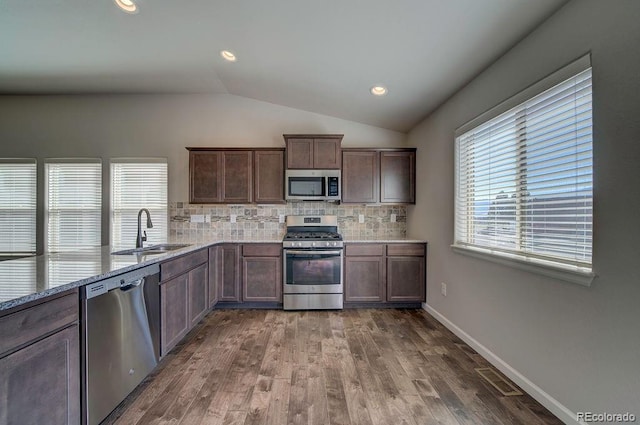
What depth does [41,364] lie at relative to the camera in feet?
3.73

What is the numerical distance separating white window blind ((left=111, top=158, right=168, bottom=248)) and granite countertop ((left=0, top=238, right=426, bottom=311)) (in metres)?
1.73

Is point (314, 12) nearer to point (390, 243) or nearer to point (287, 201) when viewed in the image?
point (287, 201)

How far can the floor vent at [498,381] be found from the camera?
182 cm

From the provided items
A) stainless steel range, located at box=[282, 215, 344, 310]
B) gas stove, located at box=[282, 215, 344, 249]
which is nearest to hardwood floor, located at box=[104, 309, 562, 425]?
stainless steel range, located at box=[282, 215, 344, 310]

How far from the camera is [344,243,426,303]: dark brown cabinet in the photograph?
3398 millimetres

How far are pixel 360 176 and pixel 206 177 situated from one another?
204cm

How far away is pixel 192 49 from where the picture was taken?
273cm

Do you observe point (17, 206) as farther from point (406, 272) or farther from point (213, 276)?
point (406, 272)

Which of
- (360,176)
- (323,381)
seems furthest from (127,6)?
(323,381)

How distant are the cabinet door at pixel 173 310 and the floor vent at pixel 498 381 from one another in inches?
94.8

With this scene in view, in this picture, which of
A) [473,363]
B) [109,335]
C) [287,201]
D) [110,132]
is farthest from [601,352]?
[110,132]

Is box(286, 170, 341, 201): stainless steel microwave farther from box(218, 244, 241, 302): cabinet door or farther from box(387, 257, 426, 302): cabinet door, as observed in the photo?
box(387, 257, 426, 302): cabinet door

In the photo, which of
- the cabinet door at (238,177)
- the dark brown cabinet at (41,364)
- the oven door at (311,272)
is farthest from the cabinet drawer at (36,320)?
the cabinet door at (238,177)

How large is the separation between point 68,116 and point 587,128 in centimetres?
554
